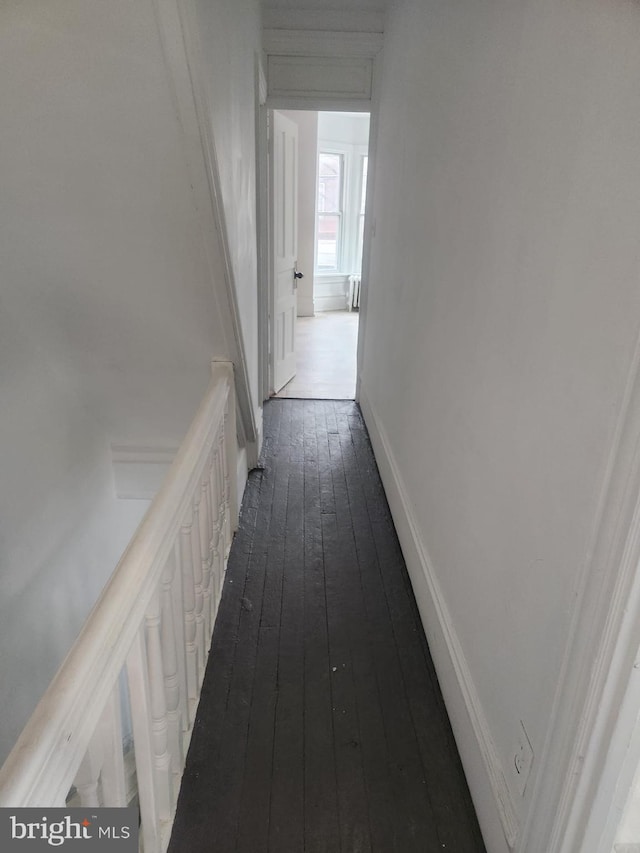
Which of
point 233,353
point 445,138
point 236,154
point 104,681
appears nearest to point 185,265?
point 233,353

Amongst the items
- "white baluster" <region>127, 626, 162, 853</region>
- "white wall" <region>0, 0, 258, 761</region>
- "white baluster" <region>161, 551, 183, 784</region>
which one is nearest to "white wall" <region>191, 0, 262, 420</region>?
"white wall" <region>0, 0, 258, 761</region>

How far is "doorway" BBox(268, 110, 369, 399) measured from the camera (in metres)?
4.04

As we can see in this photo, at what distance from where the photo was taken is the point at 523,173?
4.07 ft

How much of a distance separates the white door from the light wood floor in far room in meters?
0.22

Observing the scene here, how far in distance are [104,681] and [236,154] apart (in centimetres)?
193

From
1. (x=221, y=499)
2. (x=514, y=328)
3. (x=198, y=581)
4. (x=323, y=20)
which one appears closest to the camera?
(x=514, y=328)

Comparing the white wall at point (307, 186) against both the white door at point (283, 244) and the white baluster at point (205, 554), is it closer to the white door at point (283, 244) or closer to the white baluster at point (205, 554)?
the white door at point (283, 244)

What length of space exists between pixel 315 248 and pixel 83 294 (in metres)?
5.61

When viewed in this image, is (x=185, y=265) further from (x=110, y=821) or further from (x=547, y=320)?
(x=110, y=821)

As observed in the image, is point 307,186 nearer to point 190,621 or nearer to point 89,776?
point 190,621

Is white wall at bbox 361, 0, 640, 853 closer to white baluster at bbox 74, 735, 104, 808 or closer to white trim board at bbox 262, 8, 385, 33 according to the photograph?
white baluster at bbox 74, 735, 104, 808

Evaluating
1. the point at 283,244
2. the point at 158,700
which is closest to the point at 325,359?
the point at 283,244

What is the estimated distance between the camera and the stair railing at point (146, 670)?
27.8 inches

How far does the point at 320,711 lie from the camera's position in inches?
67.6
